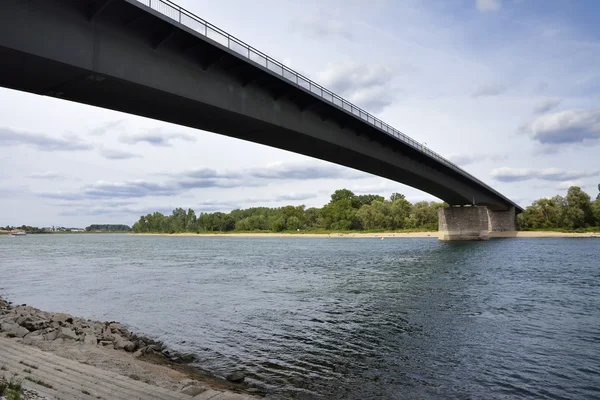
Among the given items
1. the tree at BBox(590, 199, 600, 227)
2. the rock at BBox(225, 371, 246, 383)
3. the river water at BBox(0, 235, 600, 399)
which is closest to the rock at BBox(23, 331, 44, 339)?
the river water at BBox(0, 235, 600, 399)

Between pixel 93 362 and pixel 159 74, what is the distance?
11.8 meters

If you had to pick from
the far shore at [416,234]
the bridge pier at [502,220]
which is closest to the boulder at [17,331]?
the bridge pier at [502,220]

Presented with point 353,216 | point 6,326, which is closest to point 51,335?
point 6,326

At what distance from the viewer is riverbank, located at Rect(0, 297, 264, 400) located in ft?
26.0

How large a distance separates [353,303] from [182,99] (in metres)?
13.3

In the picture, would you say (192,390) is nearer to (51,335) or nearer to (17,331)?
(51,335)

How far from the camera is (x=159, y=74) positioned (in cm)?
1753

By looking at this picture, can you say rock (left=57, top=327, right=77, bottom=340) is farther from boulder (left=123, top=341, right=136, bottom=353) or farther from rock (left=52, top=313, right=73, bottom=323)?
rock (left=52, top=313, right=73, bottom=323)

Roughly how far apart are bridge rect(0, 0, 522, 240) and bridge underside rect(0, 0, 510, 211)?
0.03 meters

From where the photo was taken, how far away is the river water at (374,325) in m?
11.0

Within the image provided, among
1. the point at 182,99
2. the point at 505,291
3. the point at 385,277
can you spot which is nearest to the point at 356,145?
the point at 385,277

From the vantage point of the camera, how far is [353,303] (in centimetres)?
2236

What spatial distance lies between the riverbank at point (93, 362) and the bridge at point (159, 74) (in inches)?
345

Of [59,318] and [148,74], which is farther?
[148,74]
